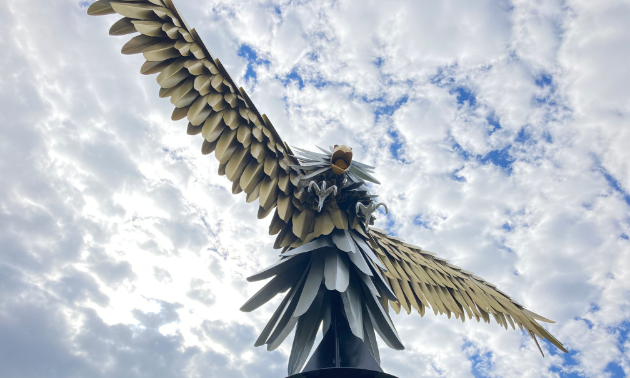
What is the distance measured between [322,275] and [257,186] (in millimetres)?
988

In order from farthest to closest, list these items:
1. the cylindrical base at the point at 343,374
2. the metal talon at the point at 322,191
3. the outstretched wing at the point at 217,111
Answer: the metal talon at the point at 322,191 < the outstretched wing at the point at 217,111 < the cylindrical base at the point at 343,374

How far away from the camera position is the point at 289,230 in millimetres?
3838

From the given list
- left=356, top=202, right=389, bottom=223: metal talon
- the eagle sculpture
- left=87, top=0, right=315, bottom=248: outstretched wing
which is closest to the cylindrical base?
the eagle sculpture

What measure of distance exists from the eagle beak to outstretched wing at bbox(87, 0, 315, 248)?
0.35 meters

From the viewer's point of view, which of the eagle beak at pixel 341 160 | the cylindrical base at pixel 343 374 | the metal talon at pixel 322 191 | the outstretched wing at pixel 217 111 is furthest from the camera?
the eagle beak at pixel 341 160

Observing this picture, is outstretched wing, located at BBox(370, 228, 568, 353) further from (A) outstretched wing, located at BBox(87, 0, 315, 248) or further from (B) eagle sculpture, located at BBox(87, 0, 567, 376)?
(A) outstretched wing, located at BBox(87, 0, 315, 248)

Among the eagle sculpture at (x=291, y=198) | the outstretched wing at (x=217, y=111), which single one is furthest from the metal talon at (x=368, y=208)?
the outstretched wing at (x=217, y=111)

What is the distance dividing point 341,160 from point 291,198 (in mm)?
589

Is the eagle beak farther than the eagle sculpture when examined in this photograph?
Yes

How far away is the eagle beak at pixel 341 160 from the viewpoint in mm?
3664

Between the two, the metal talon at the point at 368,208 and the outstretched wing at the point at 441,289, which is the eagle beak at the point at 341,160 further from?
the outstretched wing at the point at 441,289

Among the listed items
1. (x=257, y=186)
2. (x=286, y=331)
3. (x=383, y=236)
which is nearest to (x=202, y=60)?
(x=257, y=186)

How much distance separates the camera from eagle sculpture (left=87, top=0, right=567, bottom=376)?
3117mm

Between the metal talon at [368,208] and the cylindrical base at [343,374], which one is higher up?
the metal talon at [368,208]
